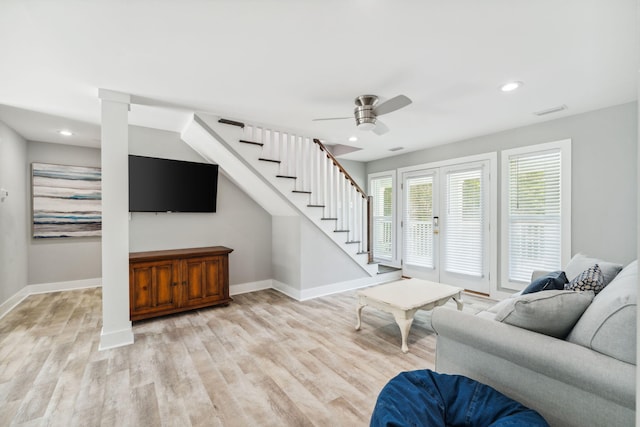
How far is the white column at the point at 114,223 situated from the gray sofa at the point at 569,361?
297 cm

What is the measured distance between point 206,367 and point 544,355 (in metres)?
2.37

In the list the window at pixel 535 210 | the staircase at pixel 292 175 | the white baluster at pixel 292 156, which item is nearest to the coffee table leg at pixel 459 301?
the window at pixel 535 210

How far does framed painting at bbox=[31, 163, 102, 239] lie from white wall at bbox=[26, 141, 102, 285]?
0.10 meters

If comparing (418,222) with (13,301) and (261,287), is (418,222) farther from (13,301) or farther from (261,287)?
(13,301)

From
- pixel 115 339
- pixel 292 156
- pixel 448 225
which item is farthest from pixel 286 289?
pixel 448 225

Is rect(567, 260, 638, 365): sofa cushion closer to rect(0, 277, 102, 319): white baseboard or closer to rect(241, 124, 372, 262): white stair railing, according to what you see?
rect(241, 124, 372, 262): white stair railing

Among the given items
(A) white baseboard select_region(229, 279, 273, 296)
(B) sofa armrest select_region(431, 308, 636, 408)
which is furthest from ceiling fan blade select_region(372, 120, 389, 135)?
(A) white baseboard select_region(229, 279, 273, 296)

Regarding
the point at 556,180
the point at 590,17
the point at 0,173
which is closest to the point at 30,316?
the point at 0,173

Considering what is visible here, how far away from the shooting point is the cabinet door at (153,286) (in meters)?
3.29

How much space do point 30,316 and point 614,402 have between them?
A: 535 cm

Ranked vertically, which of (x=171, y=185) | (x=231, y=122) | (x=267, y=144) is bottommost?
(x=171, y=185)

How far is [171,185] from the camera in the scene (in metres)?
3.95

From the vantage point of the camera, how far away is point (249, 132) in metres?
3.81

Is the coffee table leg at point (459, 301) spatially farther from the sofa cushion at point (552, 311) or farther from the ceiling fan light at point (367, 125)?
the ceiling fan light at point (367, 125)
